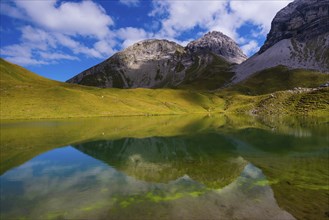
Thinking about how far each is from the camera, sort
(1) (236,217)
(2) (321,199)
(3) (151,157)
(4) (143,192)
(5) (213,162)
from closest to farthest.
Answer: (1) (236,217)
(2) (321,199)
(4) (143,192)
(5) (213,162)
(3) (151,157)

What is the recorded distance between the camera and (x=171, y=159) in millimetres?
37000

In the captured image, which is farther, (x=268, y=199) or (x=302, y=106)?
(x=302, y=106)

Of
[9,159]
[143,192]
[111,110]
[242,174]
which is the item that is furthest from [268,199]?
[111,110]

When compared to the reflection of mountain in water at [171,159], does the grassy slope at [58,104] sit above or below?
above

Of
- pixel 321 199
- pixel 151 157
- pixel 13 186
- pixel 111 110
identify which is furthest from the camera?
pixel 111 110

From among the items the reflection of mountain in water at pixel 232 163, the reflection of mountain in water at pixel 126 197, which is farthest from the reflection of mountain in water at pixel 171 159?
the reflection of mountain in water at pixel 126 197

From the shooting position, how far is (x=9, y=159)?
36.8m

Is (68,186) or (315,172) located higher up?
(315,172)

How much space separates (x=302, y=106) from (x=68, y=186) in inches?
5973

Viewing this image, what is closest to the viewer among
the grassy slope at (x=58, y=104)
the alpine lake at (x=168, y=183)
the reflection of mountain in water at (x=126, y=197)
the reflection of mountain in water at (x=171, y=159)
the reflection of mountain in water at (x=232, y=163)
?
the reflection of mountain in water at (x=126, y=197)

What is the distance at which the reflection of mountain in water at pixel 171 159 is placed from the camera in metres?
27.9

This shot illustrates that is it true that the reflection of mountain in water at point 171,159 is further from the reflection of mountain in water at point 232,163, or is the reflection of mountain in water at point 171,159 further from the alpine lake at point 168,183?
the alpine lake at point 168,183

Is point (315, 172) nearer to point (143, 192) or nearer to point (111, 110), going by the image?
point (143, 192)

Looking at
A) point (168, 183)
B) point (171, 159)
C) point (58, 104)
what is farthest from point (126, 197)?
point (58, 104)
